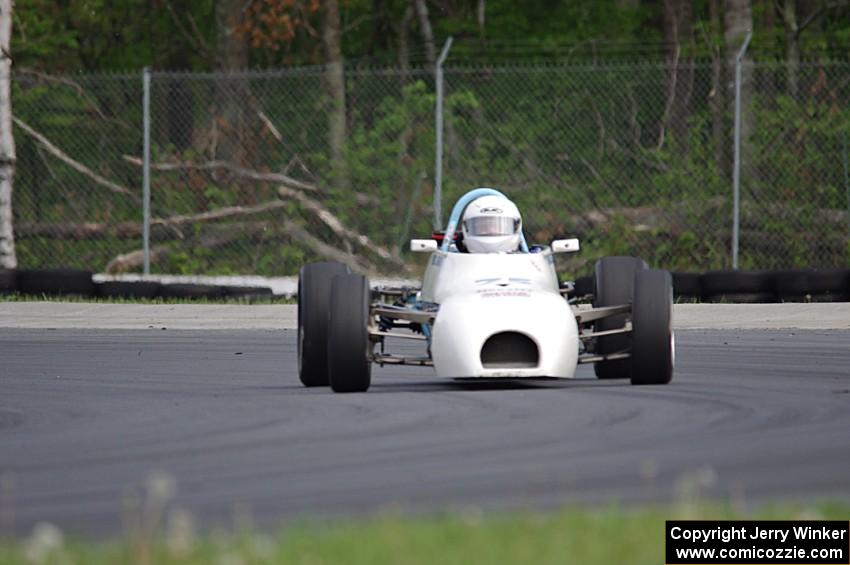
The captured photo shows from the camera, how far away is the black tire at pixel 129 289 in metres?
21.2

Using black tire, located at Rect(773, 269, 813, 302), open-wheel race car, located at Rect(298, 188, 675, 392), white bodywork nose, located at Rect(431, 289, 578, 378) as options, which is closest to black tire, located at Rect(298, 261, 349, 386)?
open-wheel race car, located at Rect(298, 188, 675, 392)

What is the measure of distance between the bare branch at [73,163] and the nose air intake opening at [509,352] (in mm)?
13928

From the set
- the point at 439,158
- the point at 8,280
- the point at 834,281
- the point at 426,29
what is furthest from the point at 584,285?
the point at 426,29

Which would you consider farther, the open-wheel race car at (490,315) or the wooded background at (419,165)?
the wooded background at (419,165)

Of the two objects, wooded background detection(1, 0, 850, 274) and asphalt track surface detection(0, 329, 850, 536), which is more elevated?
wooded background detection(1, 0, 850, 274)

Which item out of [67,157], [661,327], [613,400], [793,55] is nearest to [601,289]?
[661,327]

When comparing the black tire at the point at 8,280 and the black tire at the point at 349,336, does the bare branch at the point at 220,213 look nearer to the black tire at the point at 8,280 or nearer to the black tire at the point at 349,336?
the black tire at the point at 8,280

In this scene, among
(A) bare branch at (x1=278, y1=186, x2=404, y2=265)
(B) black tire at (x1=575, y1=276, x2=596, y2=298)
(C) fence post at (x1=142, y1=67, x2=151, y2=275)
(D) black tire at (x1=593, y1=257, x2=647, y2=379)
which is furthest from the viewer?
(A) bare branch at (x1=278, y1=186, x2=404, y2=265)

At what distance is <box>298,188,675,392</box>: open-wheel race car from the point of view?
11.4 m

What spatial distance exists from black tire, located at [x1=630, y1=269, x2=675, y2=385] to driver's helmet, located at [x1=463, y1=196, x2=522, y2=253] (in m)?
1.44

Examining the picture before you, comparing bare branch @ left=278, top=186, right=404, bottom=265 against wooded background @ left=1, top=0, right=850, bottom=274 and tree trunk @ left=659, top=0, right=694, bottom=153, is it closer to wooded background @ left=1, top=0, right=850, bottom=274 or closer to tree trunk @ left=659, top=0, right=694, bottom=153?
wooded background @ left=1, top=0, right=850, bottom=274

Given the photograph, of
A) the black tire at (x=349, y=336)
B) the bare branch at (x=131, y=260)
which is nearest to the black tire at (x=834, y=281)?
the bare branch at (x=131, y=260)

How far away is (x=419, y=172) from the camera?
23.2 meters

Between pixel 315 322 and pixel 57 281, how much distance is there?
371 inches
